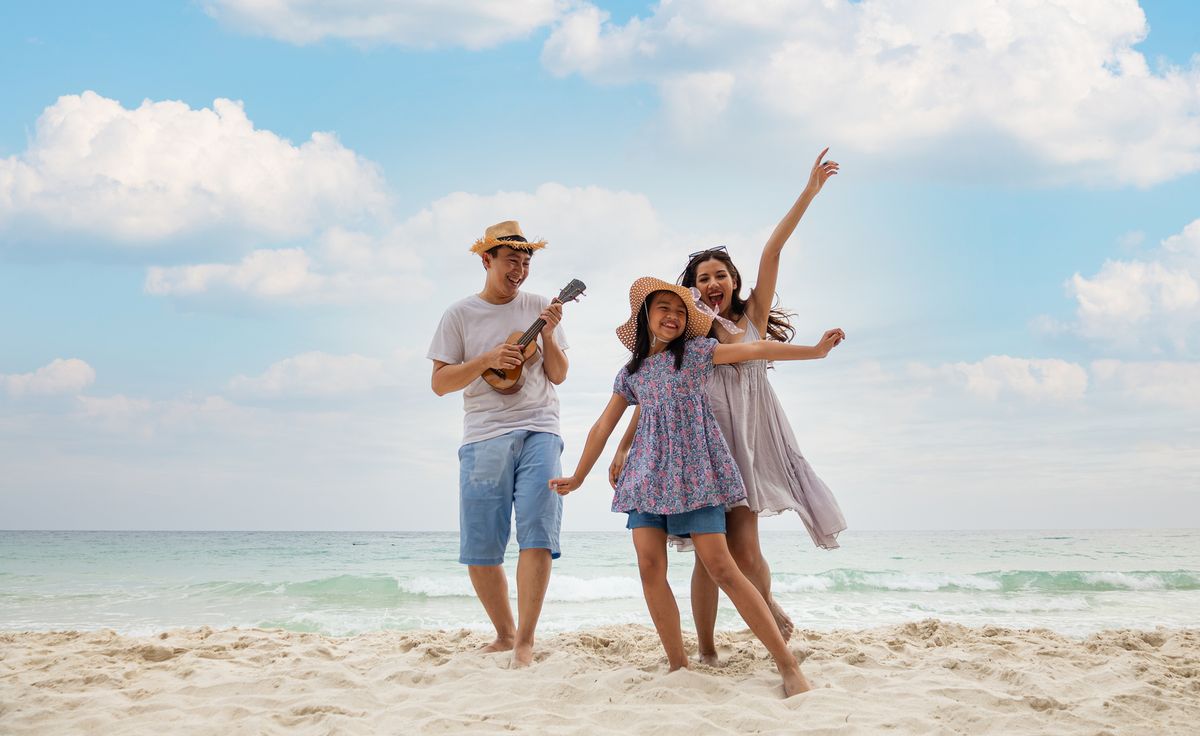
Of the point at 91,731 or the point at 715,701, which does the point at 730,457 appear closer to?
the point at 715,701

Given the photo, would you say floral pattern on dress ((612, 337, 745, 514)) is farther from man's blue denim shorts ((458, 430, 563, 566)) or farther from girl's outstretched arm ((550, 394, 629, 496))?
man's blue denim shorts ((458, 430, 563, 566))

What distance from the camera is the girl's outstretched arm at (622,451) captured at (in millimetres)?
3576

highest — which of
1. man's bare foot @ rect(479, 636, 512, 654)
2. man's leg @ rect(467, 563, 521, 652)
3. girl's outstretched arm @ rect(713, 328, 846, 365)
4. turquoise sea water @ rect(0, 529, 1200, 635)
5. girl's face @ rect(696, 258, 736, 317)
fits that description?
girl's face @ rect(696, 258, 736, 317)

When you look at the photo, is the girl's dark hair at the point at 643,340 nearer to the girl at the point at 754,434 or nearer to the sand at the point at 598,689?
the girl at the point at 754,434

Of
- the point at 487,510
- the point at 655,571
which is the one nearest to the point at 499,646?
the point at 487,510

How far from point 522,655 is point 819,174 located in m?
2.60

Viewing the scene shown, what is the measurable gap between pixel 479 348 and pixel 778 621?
1.98m

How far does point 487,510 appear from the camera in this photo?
410cm

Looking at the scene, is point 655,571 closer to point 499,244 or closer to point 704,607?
point 704,607

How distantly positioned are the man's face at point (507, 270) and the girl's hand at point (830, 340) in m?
1.74

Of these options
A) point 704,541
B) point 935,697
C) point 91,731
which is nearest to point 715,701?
point 704,541

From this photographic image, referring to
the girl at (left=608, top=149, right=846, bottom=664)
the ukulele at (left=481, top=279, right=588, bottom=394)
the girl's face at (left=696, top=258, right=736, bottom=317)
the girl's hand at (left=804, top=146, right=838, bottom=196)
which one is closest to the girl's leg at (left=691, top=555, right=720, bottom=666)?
the girl at (left=608, top=149, right=846, bottom=664)

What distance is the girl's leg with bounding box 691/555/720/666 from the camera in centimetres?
358

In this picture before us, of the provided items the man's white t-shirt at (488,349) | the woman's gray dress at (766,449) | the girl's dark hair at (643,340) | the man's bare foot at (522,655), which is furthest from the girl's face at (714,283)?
the man's bare foot at (522,655)
